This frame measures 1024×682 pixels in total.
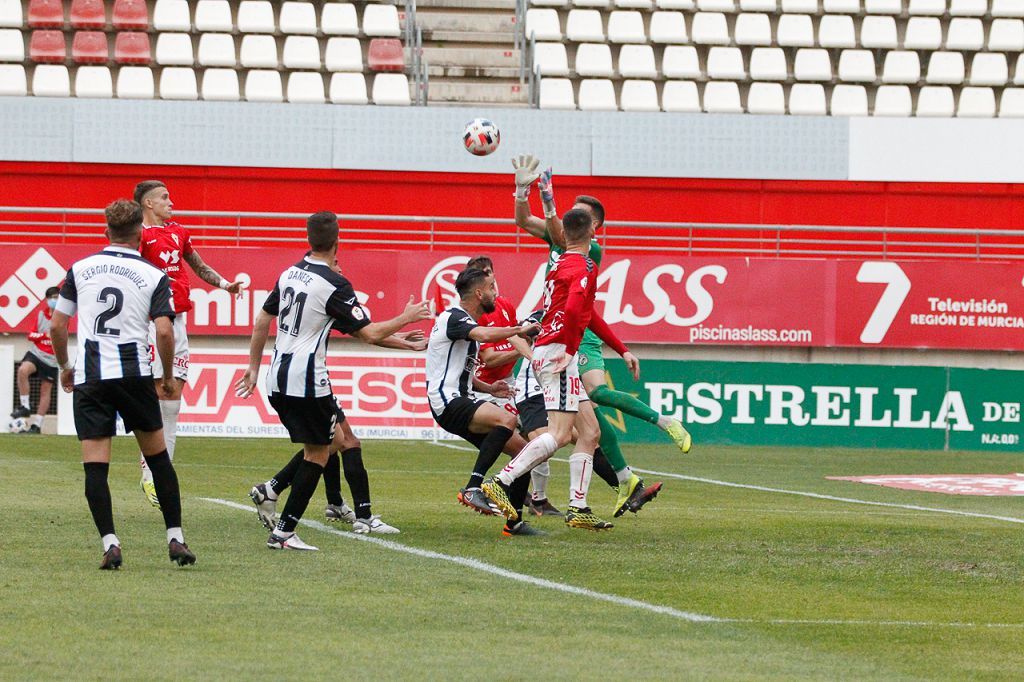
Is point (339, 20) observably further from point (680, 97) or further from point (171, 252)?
point (171, 252)

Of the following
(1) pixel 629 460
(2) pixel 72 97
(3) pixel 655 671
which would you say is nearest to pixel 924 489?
(1) pixel 629 460

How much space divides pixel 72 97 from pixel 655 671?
20609mm

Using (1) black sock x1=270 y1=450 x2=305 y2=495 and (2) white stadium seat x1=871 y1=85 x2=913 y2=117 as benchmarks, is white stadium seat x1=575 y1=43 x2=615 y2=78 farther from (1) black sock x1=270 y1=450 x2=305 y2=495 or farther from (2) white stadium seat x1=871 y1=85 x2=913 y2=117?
(1) black sock x1=270 y1=450 x2=305 y2=495

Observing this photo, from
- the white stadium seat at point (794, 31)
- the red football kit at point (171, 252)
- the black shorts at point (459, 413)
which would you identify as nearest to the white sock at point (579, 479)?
the black shorts at point (459, 413)

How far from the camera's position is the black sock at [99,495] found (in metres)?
7.49

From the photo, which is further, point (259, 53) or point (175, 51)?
point (259, 53)

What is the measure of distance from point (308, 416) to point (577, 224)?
2170 mm

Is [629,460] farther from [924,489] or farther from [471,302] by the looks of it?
[471,302]

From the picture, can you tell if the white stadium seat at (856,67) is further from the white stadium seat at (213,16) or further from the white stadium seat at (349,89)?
the white stadium seat at (213,16)

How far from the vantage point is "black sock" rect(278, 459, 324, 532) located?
8344 mm

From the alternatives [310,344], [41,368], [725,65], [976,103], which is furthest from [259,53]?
[310,344]

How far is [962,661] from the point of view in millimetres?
5652

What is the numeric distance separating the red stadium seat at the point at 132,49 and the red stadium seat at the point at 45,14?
3.88ft

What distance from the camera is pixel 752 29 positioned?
86.4 ft
